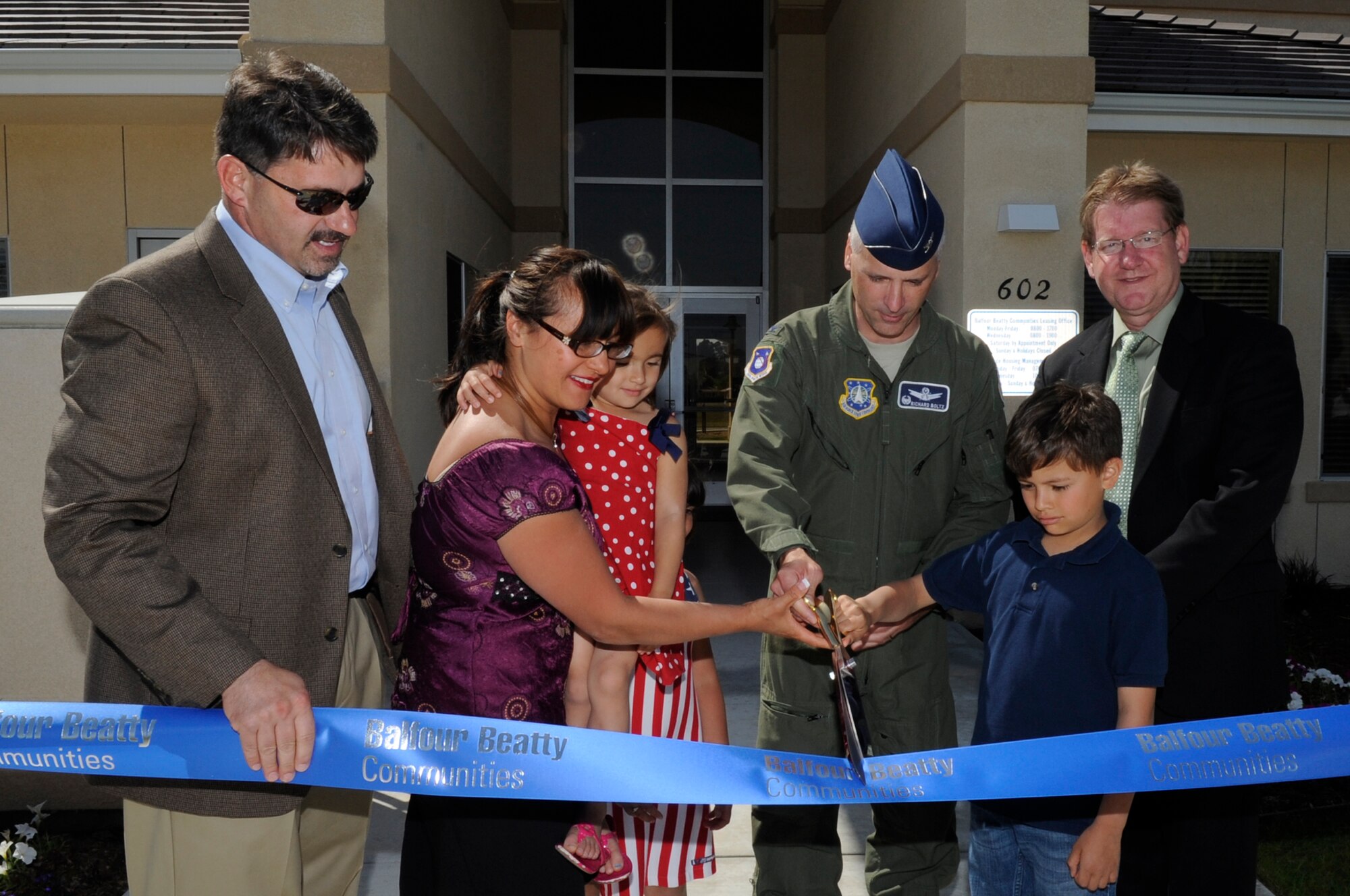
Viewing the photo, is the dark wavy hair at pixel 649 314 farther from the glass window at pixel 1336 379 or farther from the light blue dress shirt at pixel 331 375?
the glass window at pixel 1336 379

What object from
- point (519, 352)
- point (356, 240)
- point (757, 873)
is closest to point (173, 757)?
point (519, 352)

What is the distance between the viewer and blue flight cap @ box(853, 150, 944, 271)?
9.51ft

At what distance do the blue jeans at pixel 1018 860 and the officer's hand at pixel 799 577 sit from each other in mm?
651

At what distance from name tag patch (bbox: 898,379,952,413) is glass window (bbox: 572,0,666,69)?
13.7 metres

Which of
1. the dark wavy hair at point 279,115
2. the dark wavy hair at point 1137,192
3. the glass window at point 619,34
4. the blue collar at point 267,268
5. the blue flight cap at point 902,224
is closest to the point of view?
the dark wavy hair at point 279,115

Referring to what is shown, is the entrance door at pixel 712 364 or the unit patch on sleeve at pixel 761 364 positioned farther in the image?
the entrance door at pixel 712 364

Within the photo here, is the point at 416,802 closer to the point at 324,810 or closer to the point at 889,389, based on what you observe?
the point at 324,810

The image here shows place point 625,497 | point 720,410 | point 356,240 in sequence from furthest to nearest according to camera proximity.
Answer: point 720,410, point 356,240, point 625,497

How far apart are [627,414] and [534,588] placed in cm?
98

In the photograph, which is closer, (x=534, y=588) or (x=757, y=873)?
(x=534, y=588)

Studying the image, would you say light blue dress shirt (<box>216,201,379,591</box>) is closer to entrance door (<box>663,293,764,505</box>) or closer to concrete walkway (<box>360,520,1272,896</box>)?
concrete walkway (<box>360,520,1272,896</box>)

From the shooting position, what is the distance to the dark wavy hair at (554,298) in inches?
86.0

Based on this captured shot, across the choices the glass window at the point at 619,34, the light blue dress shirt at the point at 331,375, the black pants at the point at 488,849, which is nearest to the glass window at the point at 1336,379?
the black pants at the point at 488,849

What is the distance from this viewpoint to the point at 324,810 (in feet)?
→ 8.08
